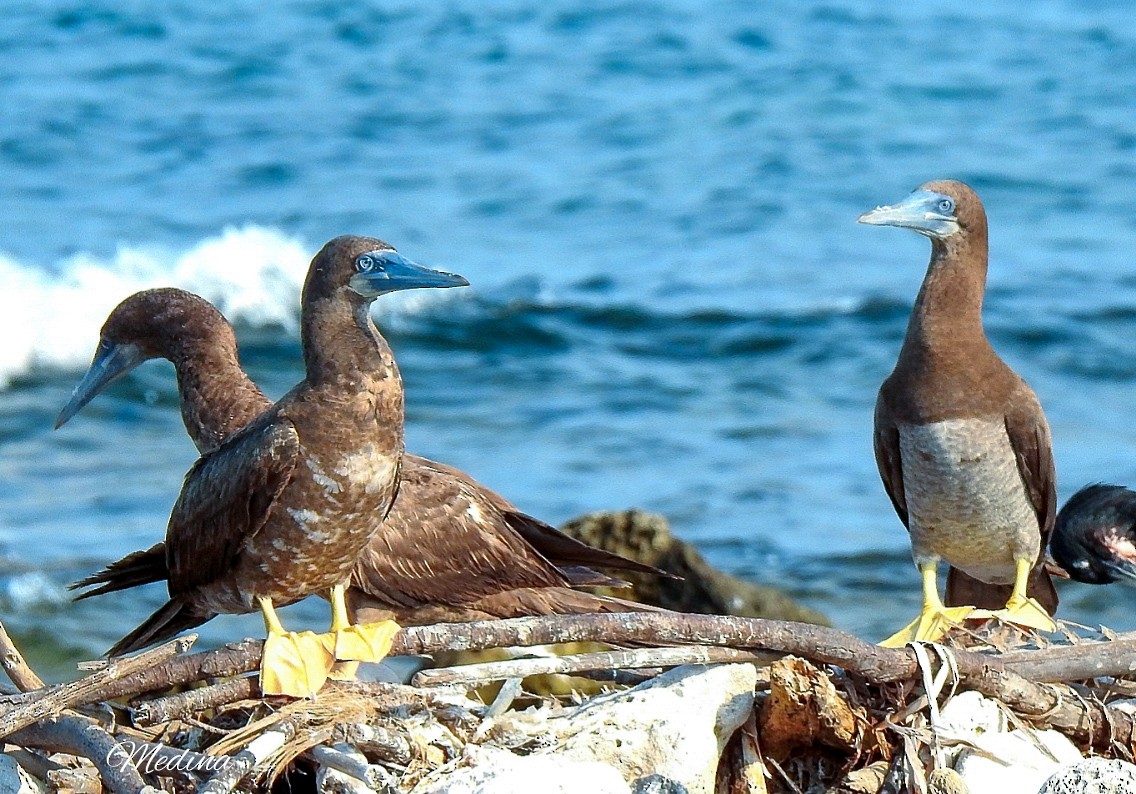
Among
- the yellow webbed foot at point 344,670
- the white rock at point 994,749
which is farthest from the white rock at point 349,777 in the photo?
the white rock at point 994,749

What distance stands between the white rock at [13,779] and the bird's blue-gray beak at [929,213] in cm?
307

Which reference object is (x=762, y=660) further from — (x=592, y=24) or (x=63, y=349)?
(x=592, y=24)

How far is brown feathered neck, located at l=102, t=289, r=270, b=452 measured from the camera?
5676 mm

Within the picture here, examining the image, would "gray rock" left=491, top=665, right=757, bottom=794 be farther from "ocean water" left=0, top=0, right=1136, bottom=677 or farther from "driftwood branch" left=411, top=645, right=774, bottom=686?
"ocean water" left=0, top=0, right=1136, bottom=677

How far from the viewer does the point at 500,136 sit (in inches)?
746

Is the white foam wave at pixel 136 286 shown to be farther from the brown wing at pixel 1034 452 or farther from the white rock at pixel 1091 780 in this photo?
the white rock at pixel 1091 780

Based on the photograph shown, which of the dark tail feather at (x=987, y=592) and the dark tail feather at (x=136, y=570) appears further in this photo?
the dark tail feather at (x=987, y=592)

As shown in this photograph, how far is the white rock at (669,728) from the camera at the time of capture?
14.2 feet

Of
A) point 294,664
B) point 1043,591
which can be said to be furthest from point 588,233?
point 294,664

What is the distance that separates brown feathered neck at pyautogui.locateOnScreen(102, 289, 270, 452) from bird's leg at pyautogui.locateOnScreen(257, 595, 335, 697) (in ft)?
3.76

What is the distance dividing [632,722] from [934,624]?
148 centimetres

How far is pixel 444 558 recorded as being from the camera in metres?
5.79

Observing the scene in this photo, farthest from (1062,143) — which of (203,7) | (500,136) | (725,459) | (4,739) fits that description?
(4,739)

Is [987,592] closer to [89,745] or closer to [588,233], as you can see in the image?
[89,745]
